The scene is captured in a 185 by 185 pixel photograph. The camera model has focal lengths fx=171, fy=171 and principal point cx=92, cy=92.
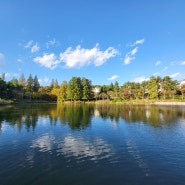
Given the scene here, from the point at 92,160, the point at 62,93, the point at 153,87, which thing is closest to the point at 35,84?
the point at 62,93

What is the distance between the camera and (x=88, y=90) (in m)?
121

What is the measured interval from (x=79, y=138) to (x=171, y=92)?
96.4 meters

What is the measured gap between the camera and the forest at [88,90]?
107 m

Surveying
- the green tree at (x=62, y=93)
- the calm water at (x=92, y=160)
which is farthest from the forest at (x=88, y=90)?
the calm water at (x=92, y=160)

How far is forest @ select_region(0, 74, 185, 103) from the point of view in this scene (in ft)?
350

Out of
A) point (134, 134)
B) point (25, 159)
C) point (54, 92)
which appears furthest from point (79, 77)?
point (25, 159)

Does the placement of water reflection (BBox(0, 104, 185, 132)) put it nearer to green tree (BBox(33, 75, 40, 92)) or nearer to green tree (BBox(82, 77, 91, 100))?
green tree (BBox(82, 77, 91, 100))

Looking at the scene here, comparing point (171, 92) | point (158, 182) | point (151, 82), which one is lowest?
point (158, 182)

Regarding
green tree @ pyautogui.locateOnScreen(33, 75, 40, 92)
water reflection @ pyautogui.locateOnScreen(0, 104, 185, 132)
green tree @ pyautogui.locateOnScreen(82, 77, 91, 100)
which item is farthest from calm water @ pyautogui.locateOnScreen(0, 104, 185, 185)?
green tree @ pyautogui.locateOnScreen(33, 75, 40, 92)

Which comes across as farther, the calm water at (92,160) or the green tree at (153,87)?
the green tree at (153,87)

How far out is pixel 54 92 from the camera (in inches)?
5374

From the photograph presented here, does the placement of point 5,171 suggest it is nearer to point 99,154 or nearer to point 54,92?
point 99,154

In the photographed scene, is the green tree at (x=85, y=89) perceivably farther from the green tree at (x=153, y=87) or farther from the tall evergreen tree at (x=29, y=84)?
the tall evergreen tree at (x=29, y=84)

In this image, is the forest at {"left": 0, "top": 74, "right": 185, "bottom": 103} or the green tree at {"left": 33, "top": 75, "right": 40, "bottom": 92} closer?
the forest at {"left": 0, "top": 74, "right": 185, "bottom": 103}
